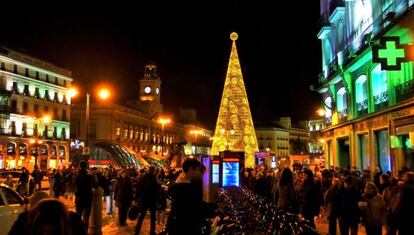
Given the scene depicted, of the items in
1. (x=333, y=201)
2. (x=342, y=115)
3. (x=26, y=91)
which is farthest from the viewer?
→ (x=26, y=91)

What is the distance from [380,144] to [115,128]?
242ft

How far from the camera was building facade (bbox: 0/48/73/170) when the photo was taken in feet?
211

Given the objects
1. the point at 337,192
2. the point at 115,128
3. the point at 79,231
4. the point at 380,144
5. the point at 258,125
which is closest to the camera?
the point at 79,231

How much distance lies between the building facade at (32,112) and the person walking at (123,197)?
45.6m

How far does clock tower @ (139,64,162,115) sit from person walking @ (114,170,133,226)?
318 ft

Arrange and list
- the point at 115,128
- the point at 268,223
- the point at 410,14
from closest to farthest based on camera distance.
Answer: the point at 268,223 < the point at 410,14 < the point at 115,128

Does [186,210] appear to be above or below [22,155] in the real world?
below

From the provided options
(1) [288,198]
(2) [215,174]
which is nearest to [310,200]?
(1) [288,198]

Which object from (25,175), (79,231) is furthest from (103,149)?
(79,231)

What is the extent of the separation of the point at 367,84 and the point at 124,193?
1541 centimetres

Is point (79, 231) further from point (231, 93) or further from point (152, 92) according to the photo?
point (152, 92)

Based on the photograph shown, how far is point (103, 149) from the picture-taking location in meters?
46.0

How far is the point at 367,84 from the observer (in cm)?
2548

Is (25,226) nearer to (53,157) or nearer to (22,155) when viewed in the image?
(22,155)
